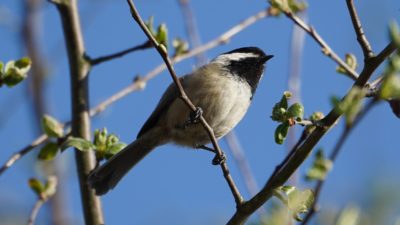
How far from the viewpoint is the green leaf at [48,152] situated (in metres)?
2.93

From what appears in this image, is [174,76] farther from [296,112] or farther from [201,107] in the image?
[201,107]

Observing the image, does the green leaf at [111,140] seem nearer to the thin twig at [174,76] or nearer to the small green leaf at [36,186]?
the small green leaf at [36,186]

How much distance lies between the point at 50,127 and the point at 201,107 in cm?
108

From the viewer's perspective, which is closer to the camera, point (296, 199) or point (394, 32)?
point (394, 32)

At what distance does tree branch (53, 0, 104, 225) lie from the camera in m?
3.11

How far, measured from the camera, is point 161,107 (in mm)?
3889

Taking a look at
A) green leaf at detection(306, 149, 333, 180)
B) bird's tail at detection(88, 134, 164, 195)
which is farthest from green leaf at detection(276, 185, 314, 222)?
bird's tail at detection(88, 134, 164, 195)

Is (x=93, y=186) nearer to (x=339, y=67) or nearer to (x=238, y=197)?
(x=238, y=197)

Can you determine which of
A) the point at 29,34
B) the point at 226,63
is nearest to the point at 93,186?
the point at 29,34

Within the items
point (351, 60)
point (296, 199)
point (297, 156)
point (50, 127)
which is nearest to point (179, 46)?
point (50, 127)

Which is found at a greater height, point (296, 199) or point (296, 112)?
point (296, 112)

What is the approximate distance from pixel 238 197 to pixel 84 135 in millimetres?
1105

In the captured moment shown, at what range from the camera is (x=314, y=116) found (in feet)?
8.15

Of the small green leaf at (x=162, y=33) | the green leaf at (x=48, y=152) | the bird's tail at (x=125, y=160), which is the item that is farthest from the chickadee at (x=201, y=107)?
the small green leaf at (x=162, y=33)
